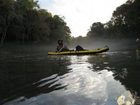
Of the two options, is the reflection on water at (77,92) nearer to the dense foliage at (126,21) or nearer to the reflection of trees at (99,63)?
the reflection of trees at (99,63)

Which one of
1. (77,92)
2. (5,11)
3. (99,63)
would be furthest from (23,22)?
(77,92)

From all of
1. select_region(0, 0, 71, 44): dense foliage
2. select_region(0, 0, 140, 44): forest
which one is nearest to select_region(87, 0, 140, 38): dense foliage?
select_region(0, 0, 140, 44): forest

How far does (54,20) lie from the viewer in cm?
7100

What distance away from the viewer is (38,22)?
58875 millimetres

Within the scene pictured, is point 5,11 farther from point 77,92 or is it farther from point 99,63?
point 77,92

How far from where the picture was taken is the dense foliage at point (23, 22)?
4828 cm

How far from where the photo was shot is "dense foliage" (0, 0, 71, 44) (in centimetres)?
4828

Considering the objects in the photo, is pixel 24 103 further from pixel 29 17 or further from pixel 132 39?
pixel 132 39

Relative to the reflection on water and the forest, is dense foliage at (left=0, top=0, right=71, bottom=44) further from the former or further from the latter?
the reflection on water

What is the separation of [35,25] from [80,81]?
47493 mm

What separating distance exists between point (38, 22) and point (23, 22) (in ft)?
14.7

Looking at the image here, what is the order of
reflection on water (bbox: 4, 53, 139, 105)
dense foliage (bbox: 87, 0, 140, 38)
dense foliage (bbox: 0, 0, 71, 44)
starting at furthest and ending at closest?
dense foliage (bbox: 87, 0, 140, 38)
dense foliage (bbox: 0, 0, 71, 44)
reflection on water (bbox: 4, 53, 139, 105)

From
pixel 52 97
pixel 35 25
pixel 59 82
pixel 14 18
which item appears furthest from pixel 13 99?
pixel 35 25

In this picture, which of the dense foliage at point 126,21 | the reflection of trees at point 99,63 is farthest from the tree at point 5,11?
the reflection of trees at point 99,63
